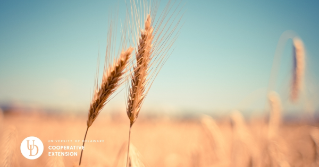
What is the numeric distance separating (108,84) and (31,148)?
134 cm

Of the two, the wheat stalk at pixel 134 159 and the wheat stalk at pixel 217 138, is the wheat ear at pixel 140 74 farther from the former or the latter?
the wheat stalk at pixel 217 138

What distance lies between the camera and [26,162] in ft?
5.78

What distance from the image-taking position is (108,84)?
0.78m

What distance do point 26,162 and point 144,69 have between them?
1.82 meters

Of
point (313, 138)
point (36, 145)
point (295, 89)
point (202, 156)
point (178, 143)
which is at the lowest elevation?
point (178, 143)

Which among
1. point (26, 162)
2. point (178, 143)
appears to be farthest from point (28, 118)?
point (178, 143)

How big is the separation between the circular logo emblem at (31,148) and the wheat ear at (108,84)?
48.5 inches

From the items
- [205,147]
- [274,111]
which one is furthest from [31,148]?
[274,111]

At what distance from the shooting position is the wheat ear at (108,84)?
764mm

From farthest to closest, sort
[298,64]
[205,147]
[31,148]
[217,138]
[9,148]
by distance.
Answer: [205,147] < [298,64] < [217,138] < [31,148] < [9,148]

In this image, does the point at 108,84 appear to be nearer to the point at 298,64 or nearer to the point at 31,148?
the point at 31,148

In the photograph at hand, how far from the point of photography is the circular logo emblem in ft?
5.04

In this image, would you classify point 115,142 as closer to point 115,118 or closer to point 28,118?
point 115,118

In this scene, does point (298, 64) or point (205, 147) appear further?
point (205, 147)
